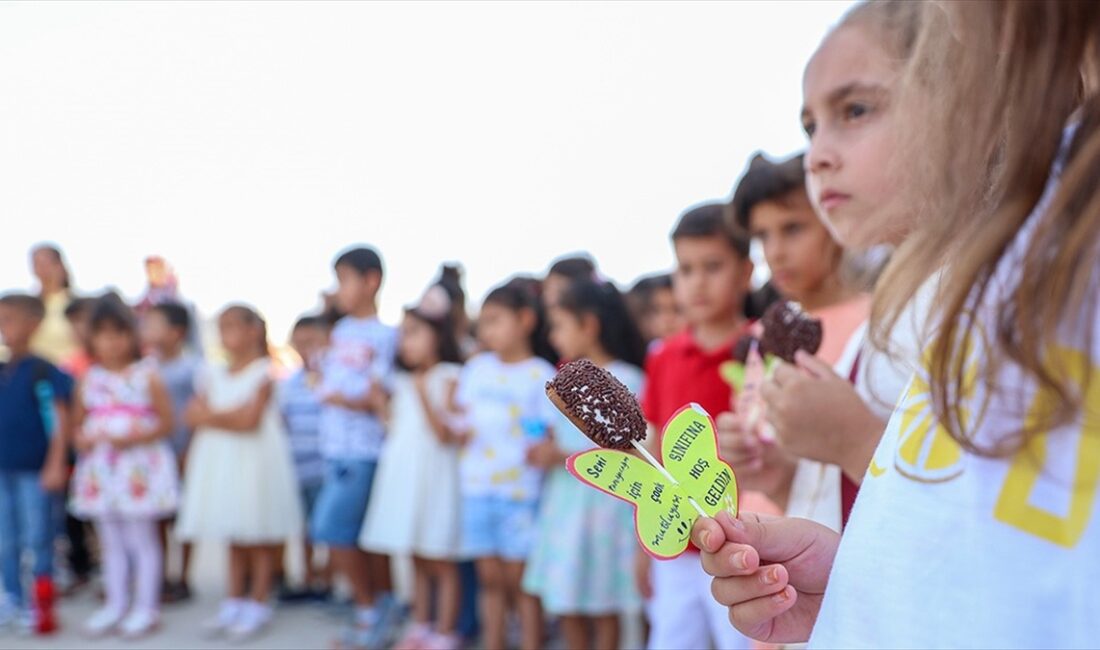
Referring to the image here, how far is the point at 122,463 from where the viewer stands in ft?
14.5

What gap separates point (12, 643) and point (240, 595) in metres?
0.94

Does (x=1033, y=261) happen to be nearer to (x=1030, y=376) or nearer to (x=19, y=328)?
(x=1030, y=376)

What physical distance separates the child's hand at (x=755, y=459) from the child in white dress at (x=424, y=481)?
2542mm

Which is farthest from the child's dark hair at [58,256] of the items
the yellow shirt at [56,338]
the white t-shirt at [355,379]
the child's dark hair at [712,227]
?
the child's dark hair at [712,227]

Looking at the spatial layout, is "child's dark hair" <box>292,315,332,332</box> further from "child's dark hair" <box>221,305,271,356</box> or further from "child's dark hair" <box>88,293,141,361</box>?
"child's dark hair" <box>88,293,141,361</box>

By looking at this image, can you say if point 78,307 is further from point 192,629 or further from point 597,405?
point 597,405

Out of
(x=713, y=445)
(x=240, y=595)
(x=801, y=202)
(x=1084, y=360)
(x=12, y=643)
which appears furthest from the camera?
(x=240, y=595)

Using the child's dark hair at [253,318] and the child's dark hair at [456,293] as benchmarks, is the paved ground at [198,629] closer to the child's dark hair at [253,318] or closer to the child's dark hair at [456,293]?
the child's dark hair at [253,318]

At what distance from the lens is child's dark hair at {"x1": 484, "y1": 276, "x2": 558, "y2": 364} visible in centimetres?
390

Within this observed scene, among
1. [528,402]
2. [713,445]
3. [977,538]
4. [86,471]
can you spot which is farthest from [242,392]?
[977,538]

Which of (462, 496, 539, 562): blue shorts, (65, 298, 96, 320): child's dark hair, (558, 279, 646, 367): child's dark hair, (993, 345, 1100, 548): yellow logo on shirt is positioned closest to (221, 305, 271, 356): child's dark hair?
(65, 298, 96, 320): child's dark hair

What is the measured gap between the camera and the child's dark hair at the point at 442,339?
434cm

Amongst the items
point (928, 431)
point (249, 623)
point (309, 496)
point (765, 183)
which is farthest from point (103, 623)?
point (928, 431)

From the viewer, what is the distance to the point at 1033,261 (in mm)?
548
